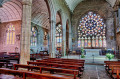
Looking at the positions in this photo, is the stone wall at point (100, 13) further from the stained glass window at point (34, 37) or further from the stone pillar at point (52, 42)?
the stone pillar at point (52, 42)

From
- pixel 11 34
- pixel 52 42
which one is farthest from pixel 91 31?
pixel 11 34

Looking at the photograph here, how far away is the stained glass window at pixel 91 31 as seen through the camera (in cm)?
1872

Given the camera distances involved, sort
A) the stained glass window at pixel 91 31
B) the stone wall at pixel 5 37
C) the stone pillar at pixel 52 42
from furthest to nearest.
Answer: the stained glass window at pixel 91 31, the stone wall at pixel 5 37, the stone pillar at pixel 52 42

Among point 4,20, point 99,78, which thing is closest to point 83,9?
point 4,20

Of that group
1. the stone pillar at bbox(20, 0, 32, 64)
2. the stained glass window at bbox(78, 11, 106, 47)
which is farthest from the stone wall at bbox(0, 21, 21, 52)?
the stained glass window at bbox(78, 11, 106, 47)

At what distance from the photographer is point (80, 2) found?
20219mm

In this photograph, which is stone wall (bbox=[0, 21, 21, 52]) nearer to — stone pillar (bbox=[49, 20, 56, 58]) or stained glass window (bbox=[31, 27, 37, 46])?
stained glass window (bbox=[31, 27, 37, 46])

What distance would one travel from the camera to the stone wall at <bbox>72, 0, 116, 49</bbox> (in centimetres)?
1747

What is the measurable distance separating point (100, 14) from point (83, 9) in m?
3.42

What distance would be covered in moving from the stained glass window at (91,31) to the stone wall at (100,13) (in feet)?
2.55

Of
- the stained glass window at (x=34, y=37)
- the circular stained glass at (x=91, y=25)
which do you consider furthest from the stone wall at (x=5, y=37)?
the circular stained glass at (x=91, y=25)

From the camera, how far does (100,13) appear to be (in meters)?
18.7

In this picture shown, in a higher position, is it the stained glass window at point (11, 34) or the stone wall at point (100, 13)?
the stone wall at point (100, 13)

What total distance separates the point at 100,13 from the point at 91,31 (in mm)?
3758
